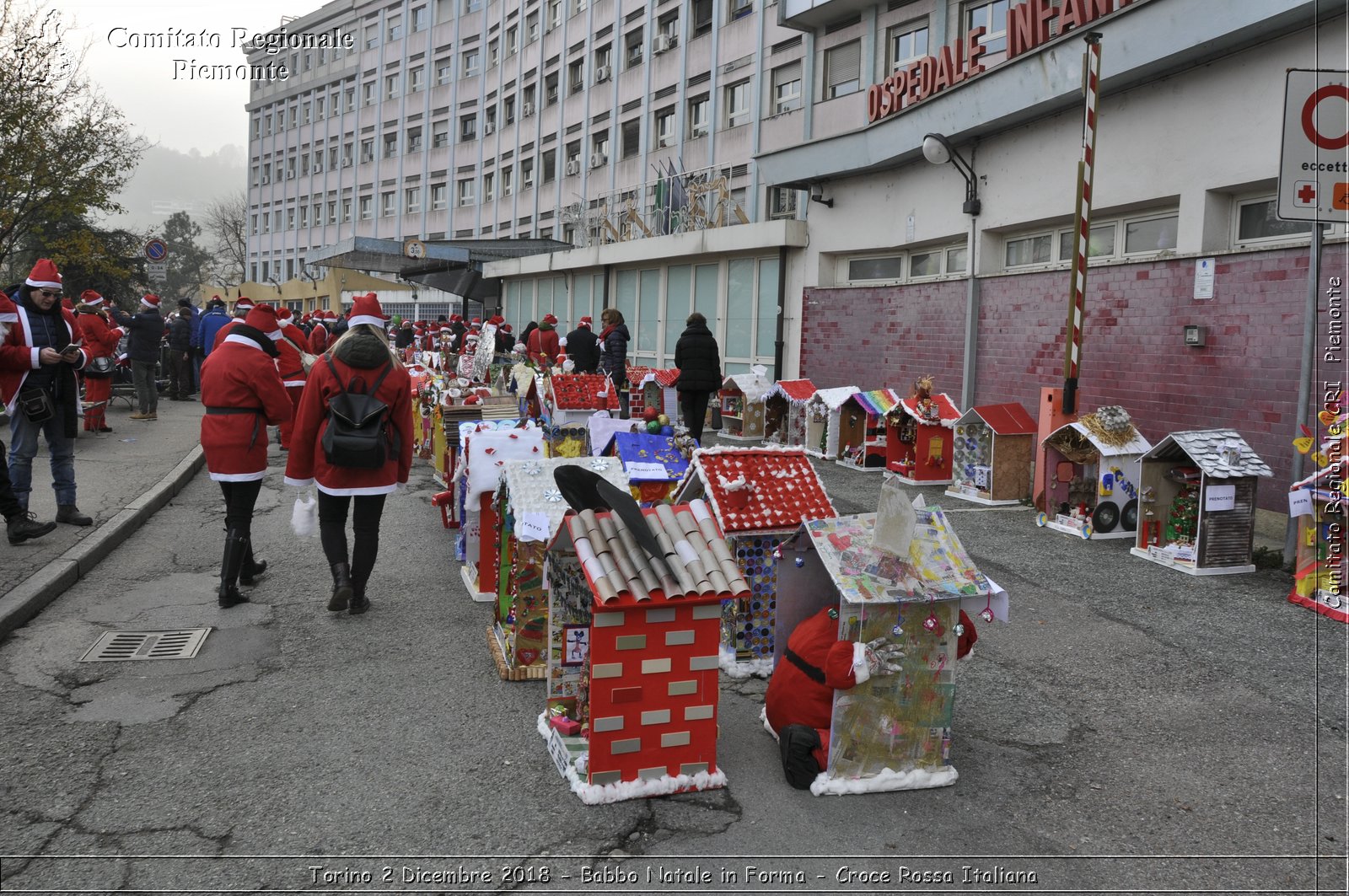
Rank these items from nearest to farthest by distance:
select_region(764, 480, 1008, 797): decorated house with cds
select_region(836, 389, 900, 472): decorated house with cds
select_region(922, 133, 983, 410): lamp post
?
select_region(764, 480, 1008, 797): decorated house with cds, select_region(836, 389, 900, 472): decorated house with cds, select_region(922, 133, 983, 410): lamp post

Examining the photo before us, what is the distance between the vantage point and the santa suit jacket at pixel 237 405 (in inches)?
238

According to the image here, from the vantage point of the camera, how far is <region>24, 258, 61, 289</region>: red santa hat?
783 centimetres

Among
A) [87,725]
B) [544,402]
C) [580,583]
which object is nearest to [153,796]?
[87,725]

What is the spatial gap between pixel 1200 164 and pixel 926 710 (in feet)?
27.9

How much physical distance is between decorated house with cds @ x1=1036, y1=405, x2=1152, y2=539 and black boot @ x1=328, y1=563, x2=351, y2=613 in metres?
6.19

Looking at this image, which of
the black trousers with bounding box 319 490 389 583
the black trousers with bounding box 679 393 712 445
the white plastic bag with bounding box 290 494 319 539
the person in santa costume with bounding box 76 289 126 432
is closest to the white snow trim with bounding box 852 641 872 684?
the black trousers with bounding box 319 490 389 583

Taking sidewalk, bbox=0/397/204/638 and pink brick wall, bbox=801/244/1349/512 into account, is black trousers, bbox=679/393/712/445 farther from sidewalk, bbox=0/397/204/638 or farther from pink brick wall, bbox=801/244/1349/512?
sidewalk, bbox=0/397/204/638

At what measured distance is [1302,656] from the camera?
5680 millimetres

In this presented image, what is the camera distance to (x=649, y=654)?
147 inches

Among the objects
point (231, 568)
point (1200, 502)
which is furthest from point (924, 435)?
point (231, 568)

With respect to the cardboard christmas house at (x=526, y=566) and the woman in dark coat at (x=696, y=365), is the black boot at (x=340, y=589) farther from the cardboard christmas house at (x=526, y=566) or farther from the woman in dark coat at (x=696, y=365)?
the woman in dark coat at (x=696, y=365)

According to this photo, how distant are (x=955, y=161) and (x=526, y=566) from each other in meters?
11.4

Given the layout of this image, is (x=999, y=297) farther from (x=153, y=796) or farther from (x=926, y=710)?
(x=153, y=796)

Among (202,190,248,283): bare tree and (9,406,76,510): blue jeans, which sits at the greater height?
(202,190,248,283): bare tree
